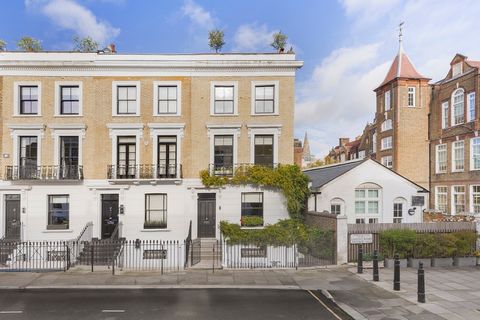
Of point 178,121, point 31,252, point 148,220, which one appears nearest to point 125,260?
point 148,220

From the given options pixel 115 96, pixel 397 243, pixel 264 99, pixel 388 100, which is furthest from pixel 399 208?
pixel 388 100

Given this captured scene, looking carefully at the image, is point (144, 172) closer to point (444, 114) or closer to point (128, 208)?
point (128, 208)

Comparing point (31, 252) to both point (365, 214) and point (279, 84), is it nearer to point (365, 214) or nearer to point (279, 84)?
point (279, 84)

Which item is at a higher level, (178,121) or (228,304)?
(178,121)

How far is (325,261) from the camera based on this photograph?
55.5 feet

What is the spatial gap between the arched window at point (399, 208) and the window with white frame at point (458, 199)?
14620 mm

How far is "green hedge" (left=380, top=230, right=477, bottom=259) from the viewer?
16.3 meters

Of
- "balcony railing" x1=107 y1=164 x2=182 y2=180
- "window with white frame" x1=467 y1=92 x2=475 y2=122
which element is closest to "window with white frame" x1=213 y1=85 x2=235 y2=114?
"balcony railing" x1=107 y1=164 x2=182 y2=180

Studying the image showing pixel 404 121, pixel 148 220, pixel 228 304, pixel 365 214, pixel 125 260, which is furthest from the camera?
pixel 404 121

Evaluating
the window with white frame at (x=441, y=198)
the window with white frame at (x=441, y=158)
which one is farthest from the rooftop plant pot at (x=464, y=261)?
the window with white frame at (x=441, y=158)

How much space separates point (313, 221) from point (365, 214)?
492 cm

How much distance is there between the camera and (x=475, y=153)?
33125 mm

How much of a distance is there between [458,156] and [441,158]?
3005 millimetres

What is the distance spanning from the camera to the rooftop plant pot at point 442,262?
16.4 meters
